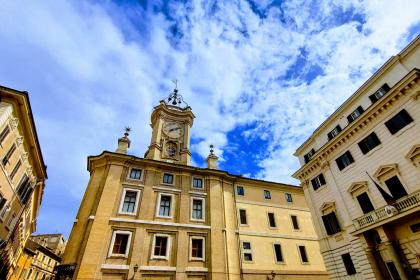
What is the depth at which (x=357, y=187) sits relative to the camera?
1925 centimetres

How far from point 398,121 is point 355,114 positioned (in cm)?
402

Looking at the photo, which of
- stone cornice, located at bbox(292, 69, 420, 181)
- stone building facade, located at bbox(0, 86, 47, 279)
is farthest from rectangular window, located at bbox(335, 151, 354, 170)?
stone building facade, located at bbox(0, 86, 47, 279)

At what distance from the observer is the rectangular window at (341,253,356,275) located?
60.3 ft

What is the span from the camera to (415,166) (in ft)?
51.8

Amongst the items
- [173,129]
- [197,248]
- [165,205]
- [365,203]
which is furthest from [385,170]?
[173,129]

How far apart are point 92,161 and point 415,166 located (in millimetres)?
29040

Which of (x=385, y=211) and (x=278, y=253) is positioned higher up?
(x=278, y=253)

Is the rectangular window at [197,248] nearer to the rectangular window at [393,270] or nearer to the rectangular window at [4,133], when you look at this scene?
the rectangular window at [393,270]

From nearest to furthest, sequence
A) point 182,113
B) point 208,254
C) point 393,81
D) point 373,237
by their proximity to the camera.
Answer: point 373,237, point 393,81, point 208,254, point 182,113

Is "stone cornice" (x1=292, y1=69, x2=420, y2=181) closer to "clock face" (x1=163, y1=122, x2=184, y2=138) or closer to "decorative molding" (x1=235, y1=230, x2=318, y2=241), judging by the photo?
"decorative molding" (x1=235, y1=230, x2=318, y2=241)

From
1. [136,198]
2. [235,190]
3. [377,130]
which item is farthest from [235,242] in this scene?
[377,130]

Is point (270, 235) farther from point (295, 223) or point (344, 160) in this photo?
point (344, 160)

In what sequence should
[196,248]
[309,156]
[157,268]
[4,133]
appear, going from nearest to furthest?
[4,133] → [157,268] → [196,248] → [309,156]

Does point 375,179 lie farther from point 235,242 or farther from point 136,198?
point 136,198
